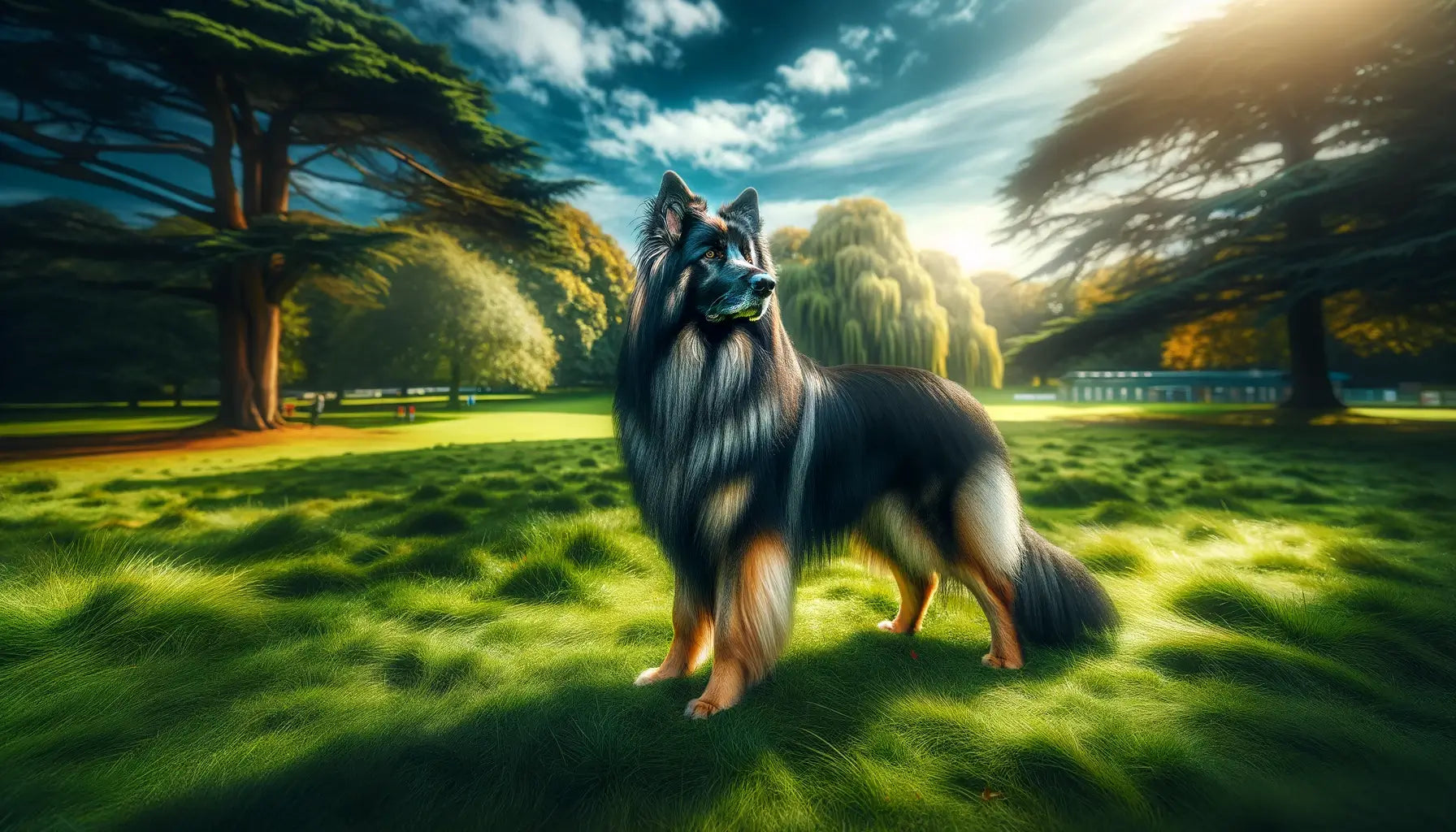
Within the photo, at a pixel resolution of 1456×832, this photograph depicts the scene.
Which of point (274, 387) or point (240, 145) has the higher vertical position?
point (240, 145)

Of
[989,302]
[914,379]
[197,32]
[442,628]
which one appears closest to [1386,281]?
[914,379]

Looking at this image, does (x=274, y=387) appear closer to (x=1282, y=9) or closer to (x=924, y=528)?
(x=924, y=528)

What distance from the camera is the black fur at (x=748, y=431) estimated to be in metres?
1.94

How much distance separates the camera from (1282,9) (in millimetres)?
8227

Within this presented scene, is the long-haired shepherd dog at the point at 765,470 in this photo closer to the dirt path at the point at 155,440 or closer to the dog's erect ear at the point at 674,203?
the dog's erect ear at the point at 674,203

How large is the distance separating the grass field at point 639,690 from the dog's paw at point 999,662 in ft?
0.18

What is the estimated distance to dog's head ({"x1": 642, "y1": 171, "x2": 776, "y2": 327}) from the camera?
1.84m

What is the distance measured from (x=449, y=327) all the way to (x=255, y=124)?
4.03 metres

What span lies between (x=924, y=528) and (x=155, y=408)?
11.8m

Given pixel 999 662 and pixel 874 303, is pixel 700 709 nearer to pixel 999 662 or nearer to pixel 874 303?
pixel 999 662

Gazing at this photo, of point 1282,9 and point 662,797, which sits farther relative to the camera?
point 1282,9

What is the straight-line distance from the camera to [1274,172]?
8562mm

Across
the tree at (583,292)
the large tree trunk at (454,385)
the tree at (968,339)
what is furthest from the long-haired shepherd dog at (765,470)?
the large tree trunk at (454,385)

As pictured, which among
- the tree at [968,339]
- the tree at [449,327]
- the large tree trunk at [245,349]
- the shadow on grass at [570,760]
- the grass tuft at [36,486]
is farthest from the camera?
the tree at [968,339]
